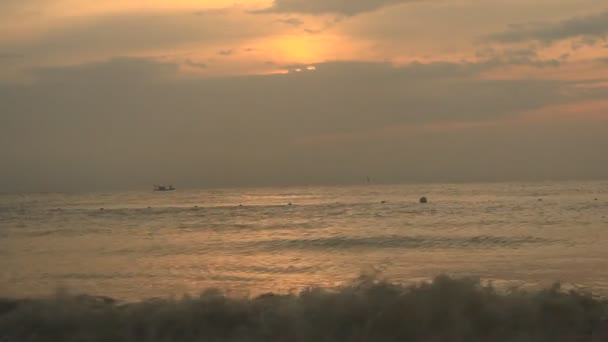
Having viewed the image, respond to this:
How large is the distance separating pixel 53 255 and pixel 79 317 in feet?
36.6

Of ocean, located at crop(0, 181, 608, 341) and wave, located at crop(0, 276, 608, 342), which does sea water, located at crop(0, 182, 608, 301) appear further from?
wave, located at crop(0, 276, 608, 342)

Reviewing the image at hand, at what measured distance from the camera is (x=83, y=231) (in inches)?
1062

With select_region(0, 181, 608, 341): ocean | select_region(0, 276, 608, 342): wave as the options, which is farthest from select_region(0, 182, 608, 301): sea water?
select_region(0, 276, 608, 342): wave

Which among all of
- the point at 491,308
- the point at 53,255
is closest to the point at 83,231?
the point at 53,255

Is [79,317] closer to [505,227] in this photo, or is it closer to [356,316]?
[356,316]

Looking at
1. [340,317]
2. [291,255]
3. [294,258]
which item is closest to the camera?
[340,317]

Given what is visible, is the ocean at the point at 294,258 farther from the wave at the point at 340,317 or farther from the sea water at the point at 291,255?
the wave at the point at 340,317

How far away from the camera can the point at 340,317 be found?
7898mm

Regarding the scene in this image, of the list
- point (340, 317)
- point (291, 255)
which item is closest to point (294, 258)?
point (291, 255)

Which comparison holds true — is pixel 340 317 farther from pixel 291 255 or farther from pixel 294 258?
pixel 291 255

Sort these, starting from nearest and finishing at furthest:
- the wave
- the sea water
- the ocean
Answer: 1. the wave
2. the ocean
3. the sea water

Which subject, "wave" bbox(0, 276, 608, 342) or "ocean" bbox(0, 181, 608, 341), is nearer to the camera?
"wave" bbox(0, 276, 608, 342)

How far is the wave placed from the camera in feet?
25.0

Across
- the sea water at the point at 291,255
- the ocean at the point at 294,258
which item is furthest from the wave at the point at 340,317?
the sea water at the point at 291,255
